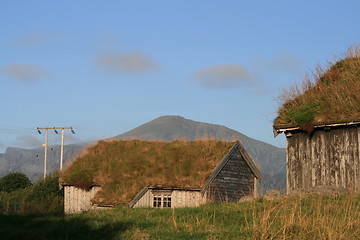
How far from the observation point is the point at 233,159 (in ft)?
125

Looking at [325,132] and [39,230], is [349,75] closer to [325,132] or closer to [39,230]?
[325,132]

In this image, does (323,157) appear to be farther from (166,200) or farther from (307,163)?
(166,200)

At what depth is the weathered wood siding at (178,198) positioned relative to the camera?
34188mm

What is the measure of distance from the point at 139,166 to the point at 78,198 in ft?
16.9

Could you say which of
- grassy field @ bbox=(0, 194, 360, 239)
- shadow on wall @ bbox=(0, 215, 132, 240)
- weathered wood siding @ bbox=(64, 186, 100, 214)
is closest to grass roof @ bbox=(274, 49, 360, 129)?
grassy field @ bbox=(0, 194, 360, 239)

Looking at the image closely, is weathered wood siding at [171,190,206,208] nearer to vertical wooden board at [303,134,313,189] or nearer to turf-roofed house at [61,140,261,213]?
turf-roofed house at [61,140,261,213]

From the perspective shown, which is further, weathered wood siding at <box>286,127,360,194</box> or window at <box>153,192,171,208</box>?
window at <box>153,192,171,208</box>

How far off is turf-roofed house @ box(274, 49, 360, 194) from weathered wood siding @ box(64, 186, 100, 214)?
18.1 meters

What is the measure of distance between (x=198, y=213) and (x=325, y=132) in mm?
8313

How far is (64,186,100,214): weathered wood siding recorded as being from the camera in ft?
122

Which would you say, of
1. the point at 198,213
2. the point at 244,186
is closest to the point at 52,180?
the point at 244,186

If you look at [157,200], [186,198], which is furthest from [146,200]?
[186,198]

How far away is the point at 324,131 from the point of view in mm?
21250

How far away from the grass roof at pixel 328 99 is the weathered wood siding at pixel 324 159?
0.62 m
